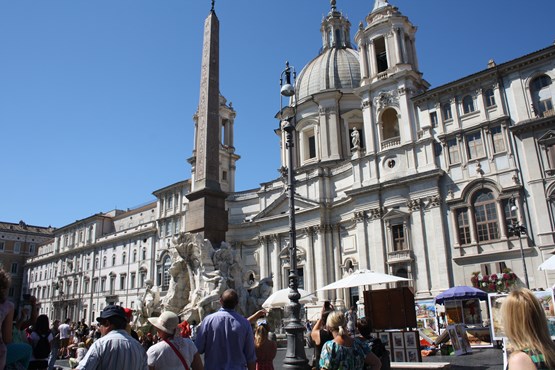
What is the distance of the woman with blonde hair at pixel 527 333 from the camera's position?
2.70 metres

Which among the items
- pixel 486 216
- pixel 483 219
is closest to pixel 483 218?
pixel 483 219

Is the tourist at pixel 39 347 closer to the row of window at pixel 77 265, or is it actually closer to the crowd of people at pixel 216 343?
the crowd of people at pixel 216 343

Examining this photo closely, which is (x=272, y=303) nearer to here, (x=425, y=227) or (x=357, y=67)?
(x=425, y=227)

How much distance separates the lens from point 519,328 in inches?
112

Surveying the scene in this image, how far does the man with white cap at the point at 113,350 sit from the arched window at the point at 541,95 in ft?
97.8

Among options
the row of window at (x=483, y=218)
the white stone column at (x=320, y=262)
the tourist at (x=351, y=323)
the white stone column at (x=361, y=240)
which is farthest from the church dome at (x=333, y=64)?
the tourist at (x=351, y=323)

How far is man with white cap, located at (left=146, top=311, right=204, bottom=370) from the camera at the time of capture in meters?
4.63

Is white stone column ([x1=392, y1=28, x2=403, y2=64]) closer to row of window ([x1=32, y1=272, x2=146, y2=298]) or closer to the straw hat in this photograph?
the straw hat

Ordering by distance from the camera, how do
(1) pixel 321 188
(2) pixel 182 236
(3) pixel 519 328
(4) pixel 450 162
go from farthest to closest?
(1) pixel 321 188
(4) pixel 450 162
(2) pixel 182 236
(3) pixel 519 328

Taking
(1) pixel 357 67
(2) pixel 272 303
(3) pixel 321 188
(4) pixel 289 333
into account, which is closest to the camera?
(4) pixel 289 333

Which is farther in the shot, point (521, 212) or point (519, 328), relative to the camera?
point (521, 212)

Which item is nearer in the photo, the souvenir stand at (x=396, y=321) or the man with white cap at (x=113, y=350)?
the man with white cap at (x=113, y=350)

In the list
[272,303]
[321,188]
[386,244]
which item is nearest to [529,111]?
[386,244]

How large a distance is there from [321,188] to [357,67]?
55.0 ft
